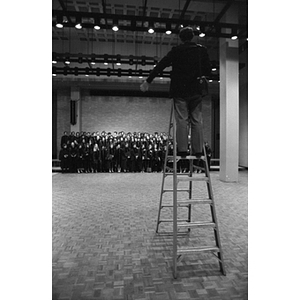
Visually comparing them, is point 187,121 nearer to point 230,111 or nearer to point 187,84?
point 187,84

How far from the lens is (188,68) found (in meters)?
2.62

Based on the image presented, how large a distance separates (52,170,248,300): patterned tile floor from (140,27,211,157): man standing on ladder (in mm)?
1162

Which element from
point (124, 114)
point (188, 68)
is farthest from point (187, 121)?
point (124, 114)

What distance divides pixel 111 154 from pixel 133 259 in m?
9.91

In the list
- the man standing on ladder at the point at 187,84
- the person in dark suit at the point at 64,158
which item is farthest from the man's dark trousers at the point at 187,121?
the person in dark suit at the point at 64,158

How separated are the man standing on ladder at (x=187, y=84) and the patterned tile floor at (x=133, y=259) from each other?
116 cm

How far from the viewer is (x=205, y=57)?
2.68 meters

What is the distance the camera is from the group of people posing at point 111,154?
12.1 metres

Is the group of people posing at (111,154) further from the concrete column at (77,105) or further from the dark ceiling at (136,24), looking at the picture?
the dark ceiling at (136,24)

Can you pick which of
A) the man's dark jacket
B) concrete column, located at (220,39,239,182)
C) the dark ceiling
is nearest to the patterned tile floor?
the man's dark jacket
